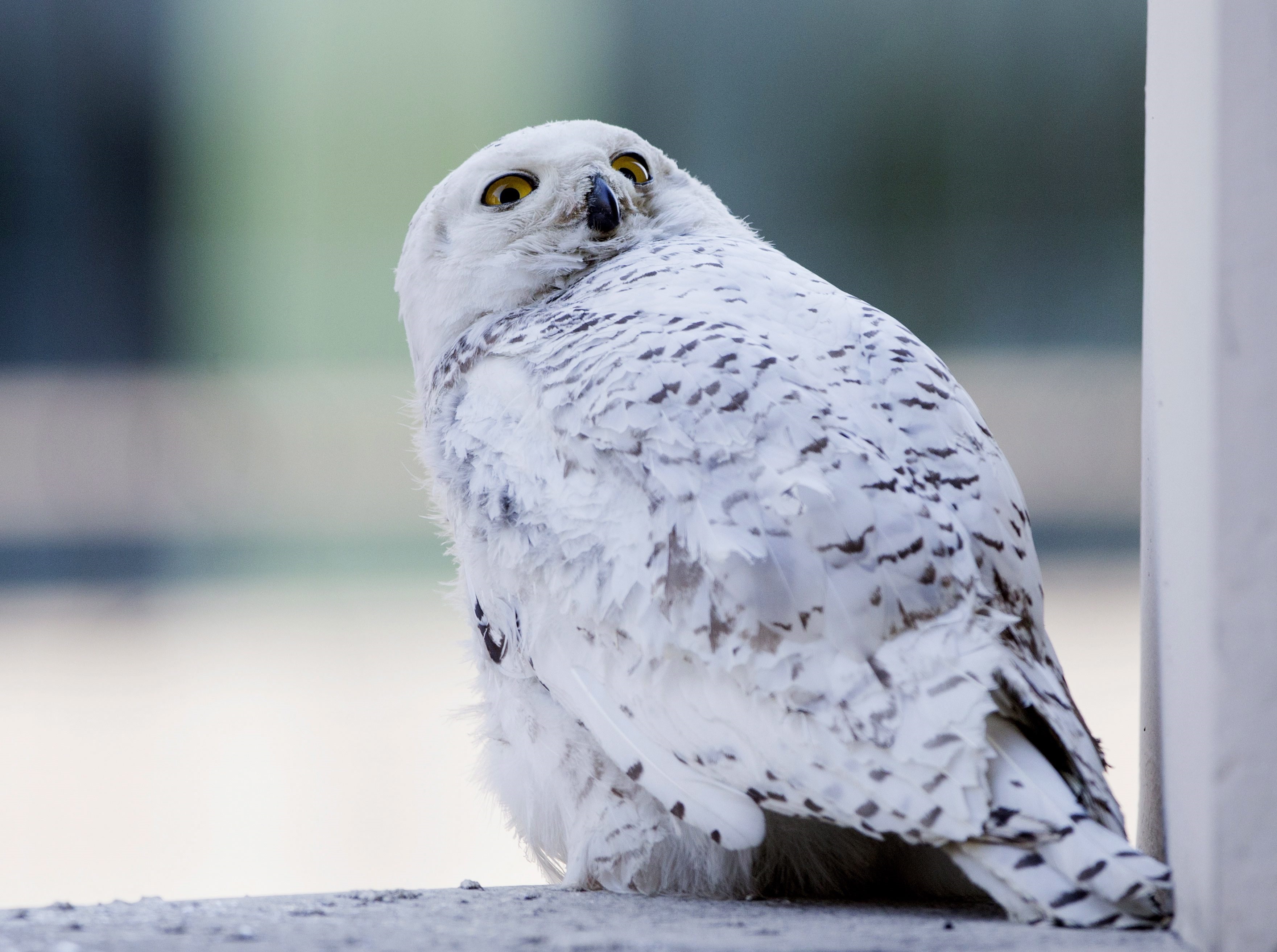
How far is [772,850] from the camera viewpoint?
1373 millimetres

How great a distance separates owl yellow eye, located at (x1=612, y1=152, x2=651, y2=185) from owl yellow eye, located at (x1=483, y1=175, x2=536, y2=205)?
15 centimetres

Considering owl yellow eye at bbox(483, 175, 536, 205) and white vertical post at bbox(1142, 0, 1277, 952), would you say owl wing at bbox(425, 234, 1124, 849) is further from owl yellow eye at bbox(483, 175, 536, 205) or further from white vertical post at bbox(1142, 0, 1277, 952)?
owl yellow eye at bbox(483, 175, 536, 205)

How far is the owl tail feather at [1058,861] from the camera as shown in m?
1.06

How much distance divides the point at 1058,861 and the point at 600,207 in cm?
105

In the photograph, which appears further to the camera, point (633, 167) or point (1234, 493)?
point (633, 167)

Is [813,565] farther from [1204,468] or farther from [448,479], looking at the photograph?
[448,479]

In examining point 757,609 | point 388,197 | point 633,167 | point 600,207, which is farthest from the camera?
point 388,197

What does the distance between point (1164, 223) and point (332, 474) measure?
255 inches

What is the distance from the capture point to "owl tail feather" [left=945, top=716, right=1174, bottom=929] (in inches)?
41.7

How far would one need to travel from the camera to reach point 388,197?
633 cm

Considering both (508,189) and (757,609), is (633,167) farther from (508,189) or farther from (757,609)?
(757,609)

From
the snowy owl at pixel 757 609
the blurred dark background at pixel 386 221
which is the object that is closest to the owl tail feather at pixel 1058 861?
the snowy owl at pixel 757 609

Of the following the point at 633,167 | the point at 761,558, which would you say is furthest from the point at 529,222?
the point at 761,558

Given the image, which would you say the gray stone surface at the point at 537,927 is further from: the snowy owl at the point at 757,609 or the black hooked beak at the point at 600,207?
the black hooked beak at the point at 600,207
